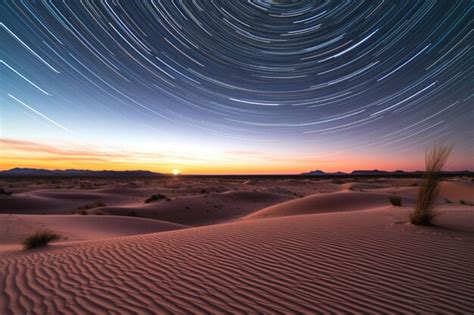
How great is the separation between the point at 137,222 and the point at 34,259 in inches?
400

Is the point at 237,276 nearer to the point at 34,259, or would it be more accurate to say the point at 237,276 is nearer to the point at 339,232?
the point at 339,232

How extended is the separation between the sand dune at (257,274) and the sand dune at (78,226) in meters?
5.26

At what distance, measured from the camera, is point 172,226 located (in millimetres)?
17562

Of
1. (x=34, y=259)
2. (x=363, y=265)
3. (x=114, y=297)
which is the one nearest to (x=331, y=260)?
(x=363, y=265)

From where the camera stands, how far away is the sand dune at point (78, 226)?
41.5 feet

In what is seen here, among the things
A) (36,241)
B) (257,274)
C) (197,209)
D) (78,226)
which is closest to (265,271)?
(257,274)

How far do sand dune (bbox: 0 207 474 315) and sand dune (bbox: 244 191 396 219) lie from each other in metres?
10.9

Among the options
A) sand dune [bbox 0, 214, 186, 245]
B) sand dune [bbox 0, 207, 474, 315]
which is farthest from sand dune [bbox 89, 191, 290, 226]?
sand dune [bbox 0, 207, 474, 315]

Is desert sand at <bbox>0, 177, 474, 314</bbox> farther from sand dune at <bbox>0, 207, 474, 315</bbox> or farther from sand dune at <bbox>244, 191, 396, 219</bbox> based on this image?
sand dune at <bbox>244, 191, 396, 219</bbox>

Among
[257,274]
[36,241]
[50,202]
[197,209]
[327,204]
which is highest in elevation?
[327,204]

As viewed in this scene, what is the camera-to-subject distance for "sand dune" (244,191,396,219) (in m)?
19.3

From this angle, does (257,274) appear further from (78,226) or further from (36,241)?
(78,226)

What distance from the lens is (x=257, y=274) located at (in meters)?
5.30

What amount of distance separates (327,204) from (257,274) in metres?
16.2
